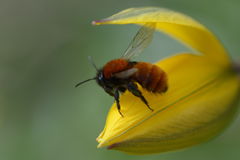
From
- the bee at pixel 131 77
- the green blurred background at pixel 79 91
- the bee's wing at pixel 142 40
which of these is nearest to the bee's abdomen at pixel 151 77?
the bee at pixel 131 77

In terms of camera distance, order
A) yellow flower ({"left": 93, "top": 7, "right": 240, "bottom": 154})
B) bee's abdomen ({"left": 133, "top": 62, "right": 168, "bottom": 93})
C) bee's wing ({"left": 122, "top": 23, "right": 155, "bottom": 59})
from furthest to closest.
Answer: bee's wing ({"left": 122, "top": 23, "right": 155, "bottom": 59}), bee's abdomen ({"left": 133, "top": 62, "right": 168, "bottom": 93}), yellow flower ({"left": 93, "top": 7, "right": 240, "bottom": 154})

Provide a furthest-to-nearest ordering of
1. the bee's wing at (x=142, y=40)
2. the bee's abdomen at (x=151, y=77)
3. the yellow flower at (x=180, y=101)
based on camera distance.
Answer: the bee's wing at (x=142, y=40), the bee's abdomen at (x=151, y=77), the yellow flower at (x=180, y=101)

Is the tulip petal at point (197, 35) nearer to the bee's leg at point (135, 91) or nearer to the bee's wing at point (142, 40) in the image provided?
the bee's wing at point (142, 40)

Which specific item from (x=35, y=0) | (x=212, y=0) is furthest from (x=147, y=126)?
(x=35, y=0)

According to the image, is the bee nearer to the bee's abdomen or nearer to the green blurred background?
the bee's abdomen

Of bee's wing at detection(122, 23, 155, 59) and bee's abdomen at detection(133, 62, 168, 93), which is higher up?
bee's wing at detection(122, 23, 155, 59)

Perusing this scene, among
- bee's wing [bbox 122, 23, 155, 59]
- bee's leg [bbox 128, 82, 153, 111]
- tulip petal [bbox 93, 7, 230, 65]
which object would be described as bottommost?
bee's leg [bbox 128, 82, 153, 111]

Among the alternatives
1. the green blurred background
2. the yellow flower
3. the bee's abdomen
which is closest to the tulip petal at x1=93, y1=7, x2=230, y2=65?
the yellow flower
